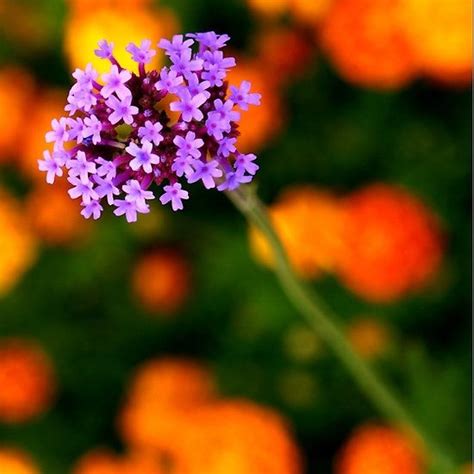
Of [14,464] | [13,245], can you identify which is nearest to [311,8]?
[13,245]

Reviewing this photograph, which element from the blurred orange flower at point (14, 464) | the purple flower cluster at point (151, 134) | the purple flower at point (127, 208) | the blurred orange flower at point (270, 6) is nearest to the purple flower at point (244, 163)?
the purple flower cluster at point (151, 134)

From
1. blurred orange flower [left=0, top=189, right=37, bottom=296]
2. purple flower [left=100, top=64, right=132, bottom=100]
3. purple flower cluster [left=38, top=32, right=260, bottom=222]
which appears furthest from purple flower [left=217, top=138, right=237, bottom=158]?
blurred orange flower [left=0, top=189, right=37, bottom=296]

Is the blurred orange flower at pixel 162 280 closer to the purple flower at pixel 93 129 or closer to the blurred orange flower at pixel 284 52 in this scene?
the blurred orange flower at pixel 284 52

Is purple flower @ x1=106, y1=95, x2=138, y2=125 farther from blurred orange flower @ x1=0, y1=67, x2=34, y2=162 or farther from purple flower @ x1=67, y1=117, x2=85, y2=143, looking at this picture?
blurred orange flower @ x1=0, y1=67, x2=34, y2=162

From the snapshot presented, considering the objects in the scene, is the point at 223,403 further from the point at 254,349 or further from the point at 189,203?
the point at 189,203

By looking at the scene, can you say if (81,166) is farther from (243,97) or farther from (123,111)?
(243,97)
